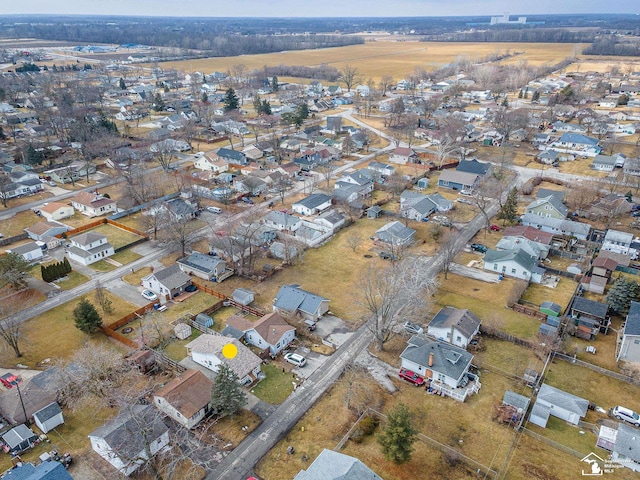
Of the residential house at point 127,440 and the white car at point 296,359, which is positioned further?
the white car at point 296,359

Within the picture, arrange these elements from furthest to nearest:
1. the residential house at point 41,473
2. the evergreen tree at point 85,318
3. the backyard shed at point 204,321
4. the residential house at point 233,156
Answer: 1. the residential house at point 233,156
2. the backyard shed at point 204,321
3. the evergreen tree at point 85,318
4. the residential house at point 41,473

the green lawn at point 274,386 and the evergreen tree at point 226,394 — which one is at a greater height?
the evergreen tree at point 226,394

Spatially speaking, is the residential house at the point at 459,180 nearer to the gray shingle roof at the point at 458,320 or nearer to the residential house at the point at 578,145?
the residential house at the point at 578,145

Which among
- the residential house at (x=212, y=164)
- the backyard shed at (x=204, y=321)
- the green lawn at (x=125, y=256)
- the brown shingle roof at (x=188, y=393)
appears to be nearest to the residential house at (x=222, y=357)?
the brown shingle roof at (x=188, y=393)

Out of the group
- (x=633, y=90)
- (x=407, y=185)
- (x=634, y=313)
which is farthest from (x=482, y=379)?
(x=633, y=90)

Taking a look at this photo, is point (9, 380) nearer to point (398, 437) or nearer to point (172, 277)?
point (172, 277)
